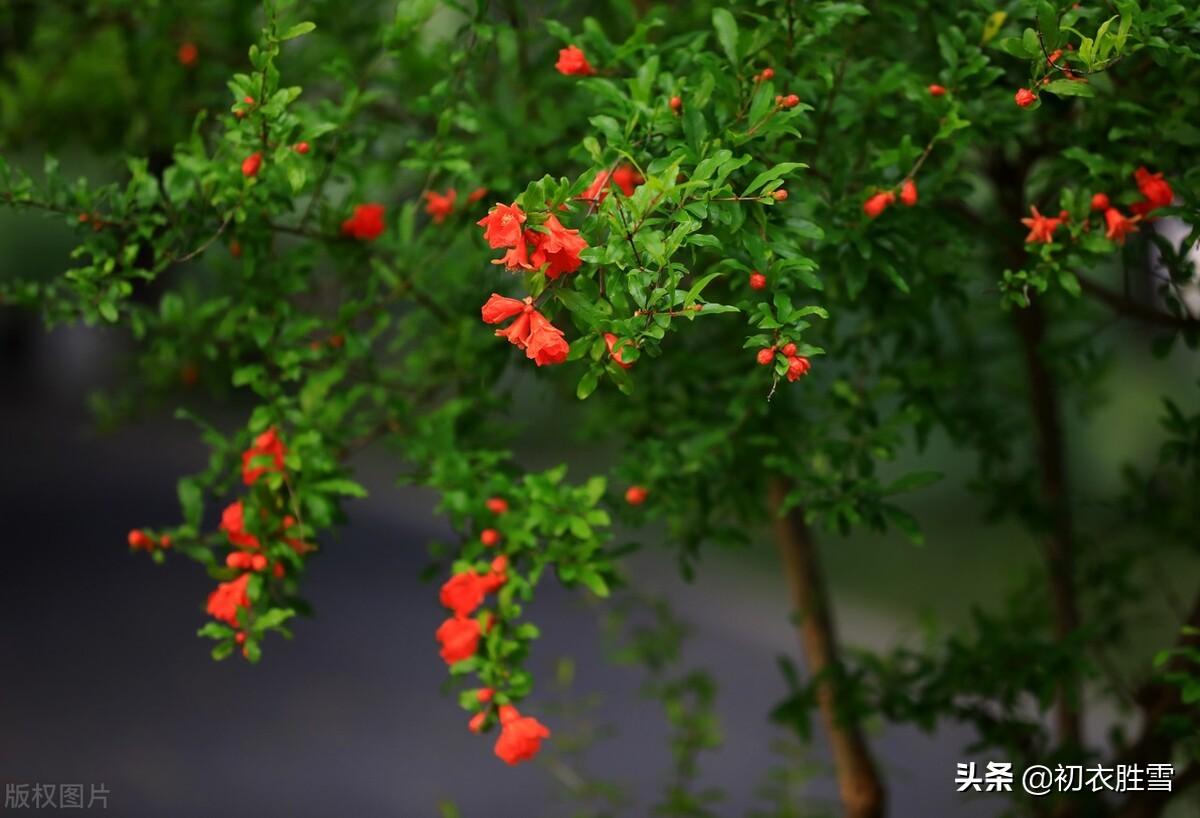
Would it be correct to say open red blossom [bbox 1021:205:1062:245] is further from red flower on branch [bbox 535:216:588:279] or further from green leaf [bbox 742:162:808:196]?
red flower on branch [bbox 535:216:588:279]

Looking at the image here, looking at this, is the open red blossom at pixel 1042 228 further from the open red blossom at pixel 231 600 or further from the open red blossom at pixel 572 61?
the open red blossom at pixel 231 600

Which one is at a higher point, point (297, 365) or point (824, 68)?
point (824, 68)

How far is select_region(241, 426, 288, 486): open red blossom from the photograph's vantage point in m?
1.13

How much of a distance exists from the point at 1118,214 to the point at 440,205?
2.13ft

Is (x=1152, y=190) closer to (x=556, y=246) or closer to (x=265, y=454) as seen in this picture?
(x=556, y=246)

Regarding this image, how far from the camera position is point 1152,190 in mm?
1008

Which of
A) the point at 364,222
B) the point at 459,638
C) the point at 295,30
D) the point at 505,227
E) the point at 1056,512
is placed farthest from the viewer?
the point at 1056,512

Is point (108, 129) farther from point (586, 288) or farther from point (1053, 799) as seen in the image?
point (1053, 799)

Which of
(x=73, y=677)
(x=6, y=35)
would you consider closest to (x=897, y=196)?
(x=6, y=35)

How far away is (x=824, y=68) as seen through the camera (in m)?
1.01

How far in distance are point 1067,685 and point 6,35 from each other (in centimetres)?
201

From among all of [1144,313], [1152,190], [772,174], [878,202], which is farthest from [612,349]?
[1144,313]

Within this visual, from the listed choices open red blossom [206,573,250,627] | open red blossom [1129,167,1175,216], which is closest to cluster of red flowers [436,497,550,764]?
open red blossom [206,573,250,627]

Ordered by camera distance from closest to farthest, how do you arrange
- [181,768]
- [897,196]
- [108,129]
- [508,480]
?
1. [897,196]
2. [508,480]
3. [108,129]
4. [181,768]
